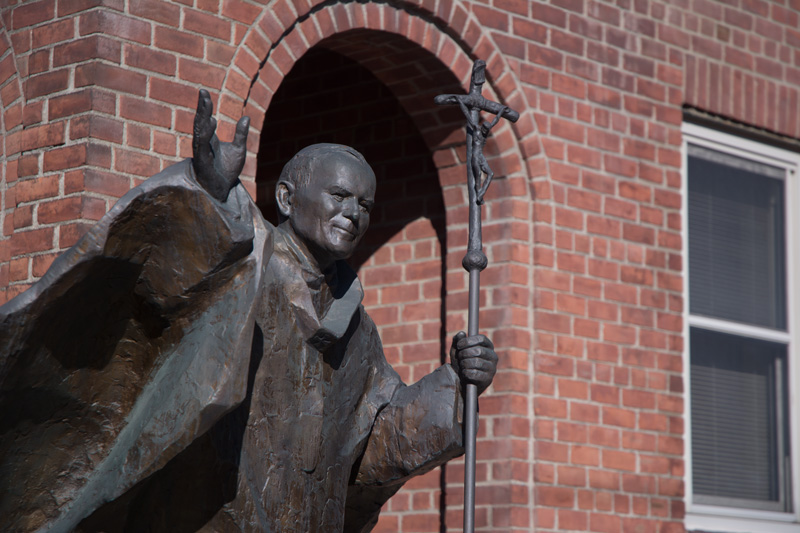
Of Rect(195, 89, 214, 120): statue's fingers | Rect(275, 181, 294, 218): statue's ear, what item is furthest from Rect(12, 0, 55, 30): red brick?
Rect(195, 89, 214, 120): statue's fingers

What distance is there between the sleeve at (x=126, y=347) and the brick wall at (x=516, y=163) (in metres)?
1.39

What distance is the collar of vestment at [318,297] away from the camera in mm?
3518

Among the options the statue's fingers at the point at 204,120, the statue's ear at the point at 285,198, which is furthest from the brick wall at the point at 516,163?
the statue's fingers at the point at 204,120

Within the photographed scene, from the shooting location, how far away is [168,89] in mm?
4531

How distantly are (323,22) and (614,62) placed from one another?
171cm

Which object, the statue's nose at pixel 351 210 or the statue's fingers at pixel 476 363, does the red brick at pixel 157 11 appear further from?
the statue's fingers at pixel 476 363

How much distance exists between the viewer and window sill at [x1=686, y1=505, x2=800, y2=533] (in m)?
6.18

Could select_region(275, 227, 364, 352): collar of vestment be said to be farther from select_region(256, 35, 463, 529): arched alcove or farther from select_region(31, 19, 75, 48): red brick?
select_region(256, 35, 463, 529): arched alcove

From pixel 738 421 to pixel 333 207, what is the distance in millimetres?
3717

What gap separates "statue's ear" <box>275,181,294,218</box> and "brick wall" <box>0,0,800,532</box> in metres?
0.99

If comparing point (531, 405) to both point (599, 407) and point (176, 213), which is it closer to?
point (599, 407)

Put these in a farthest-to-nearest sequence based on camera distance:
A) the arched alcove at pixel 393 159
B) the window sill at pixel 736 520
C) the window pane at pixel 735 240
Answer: the window pane at pixel 735 240 < the window sill at pixel 736 520 < the arched alcove at pixel 393 159

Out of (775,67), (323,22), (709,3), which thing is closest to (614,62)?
(709,3)

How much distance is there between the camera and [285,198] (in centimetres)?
362
